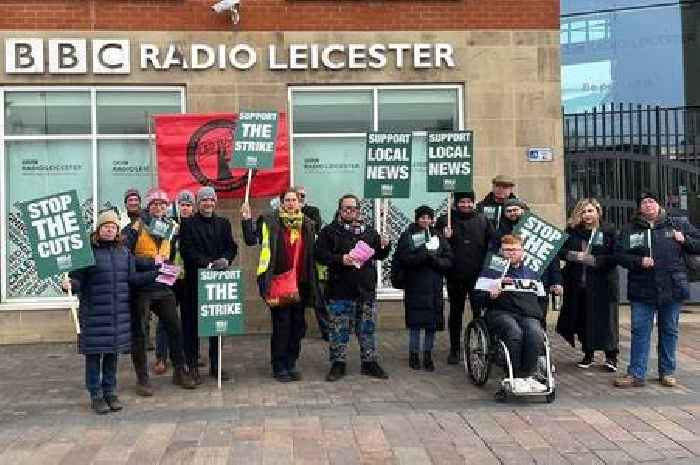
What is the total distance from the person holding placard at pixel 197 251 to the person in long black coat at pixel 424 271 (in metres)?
1.80

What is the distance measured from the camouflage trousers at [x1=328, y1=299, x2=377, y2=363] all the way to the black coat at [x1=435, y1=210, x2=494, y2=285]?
1.12 meters

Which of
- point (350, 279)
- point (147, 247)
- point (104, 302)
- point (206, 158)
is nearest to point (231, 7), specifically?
point (206, 158)

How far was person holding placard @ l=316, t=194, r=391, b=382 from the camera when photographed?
26.0ft

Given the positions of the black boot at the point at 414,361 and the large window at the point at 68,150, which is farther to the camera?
the large window at the point at 68,150

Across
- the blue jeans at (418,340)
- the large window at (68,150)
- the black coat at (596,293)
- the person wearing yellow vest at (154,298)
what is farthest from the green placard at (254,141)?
the black coat at (596,293)

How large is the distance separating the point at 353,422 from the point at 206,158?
5.22m

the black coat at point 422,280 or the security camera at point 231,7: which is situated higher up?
the security camera at point 231,7

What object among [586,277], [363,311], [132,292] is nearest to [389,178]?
[363,311]

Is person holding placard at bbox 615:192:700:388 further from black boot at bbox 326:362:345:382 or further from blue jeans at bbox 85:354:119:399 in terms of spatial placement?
blue jeans at bbox 85:354:119:399

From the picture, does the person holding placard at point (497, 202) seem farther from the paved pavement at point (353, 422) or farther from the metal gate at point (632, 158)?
the metal gate at point (632, 158)

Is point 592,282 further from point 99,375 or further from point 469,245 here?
point 99,375

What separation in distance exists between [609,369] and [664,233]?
5.35ft

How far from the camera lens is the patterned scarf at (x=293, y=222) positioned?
7.93 m

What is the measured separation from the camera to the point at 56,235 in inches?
267
